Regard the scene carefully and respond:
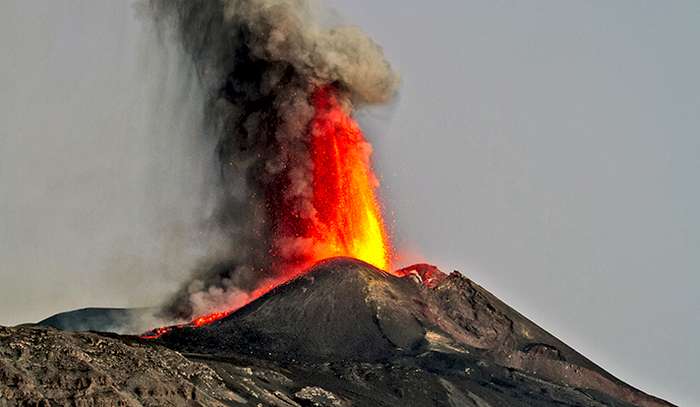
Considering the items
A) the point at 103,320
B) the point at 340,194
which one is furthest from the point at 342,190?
the point at 103,320

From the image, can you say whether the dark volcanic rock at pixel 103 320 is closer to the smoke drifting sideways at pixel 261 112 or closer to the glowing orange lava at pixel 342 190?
the smoke drifting sideways at pixel 261 112

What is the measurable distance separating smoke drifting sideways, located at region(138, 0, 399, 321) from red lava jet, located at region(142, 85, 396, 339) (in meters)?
0.62

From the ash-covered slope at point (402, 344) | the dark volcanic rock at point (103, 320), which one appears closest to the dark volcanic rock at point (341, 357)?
the ash-covered slope at point (402, 344)

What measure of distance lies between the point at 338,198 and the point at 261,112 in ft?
29.2

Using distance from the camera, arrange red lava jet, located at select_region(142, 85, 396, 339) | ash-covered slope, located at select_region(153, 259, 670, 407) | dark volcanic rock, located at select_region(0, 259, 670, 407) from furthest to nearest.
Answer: red lava jet, located at select_region(142, 85, 396, 339), ash-covered slope, located at select_region(153, 259, 670, 407), dark volcanic rock, located at select_region(0, 259, 670, 407)

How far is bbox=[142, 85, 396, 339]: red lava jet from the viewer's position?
8731 centimetres

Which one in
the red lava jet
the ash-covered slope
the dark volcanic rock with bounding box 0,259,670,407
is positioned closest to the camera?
the dark volcanic rock with bounding box 0,259,670,407

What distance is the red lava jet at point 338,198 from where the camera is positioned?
3438 inches

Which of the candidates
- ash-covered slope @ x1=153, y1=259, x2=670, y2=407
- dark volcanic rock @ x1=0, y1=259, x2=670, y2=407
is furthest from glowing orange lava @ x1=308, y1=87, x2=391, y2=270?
ash-covered slope @ x1=153, y1=259, x2=670, y2=407

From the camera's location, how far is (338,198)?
3519 inches

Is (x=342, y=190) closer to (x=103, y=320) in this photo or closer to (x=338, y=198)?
(x=338, y=198)

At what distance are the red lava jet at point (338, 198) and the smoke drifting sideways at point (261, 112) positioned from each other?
0.62 m

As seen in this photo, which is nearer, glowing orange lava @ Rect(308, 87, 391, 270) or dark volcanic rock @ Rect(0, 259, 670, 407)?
dark volcanic rock @ Rect(0, 259, 670, 407)

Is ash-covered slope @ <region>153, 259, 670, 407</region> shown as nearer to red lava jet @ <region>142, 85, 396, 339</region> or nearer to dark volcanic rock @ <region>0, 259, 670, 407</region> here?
dark volcanic rock @ <region>0, 259, 670, 407</region>
